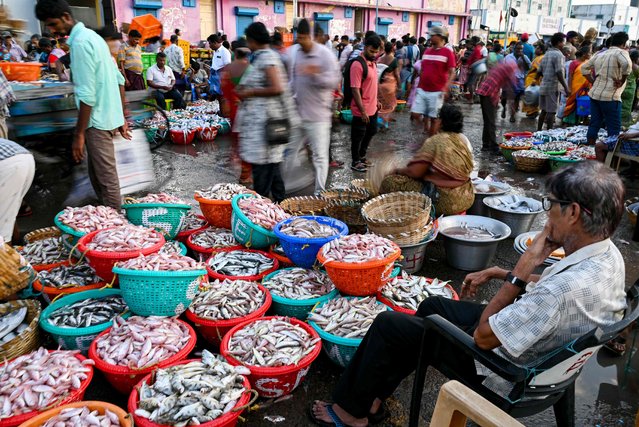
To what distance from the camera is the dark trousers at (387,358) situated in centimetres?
231

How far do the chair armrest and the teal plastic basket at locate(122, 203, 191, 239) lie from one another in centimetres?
282

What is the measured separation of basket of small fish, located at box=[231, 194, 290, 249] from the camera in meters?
4.05

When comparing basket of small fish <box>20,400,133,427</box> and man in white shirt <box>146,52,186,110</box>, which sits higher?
man in white shirt <box>146,52,186,110</box>

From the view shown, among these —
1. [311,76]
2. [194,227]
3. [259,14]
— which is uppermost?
[259,14]

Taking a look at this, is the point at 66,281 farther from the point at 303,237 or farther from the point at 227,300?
the point at 303,237

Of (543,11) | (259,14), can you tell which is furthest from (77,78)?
(543,11)

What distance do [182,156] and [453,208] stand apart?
583cm

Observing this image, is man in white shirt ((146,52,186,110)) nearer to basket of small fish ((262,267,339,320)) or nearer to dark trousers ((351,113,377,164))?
dark trousers ((351,113,377,164))

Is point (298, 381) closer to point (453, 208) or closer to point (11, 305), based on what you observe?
point (11, 305)

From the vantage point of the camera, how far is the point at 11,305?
10.6 ft

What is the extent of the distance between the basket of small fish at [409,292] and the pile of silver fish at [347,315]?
102 mm

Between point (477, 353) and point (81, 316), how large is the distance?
2.55 metres

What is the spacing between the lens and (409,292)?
3.49 metres

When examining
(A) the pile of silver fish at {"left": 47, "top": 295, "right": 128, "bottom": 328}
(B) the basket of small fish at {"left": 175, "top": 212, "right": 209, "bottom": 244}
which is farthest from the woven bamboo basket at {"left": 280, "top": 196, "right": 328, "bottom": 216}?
(A) the pile of silver fish at {"left": 47, "top": 295, "right": 128, "bottom": 328}
